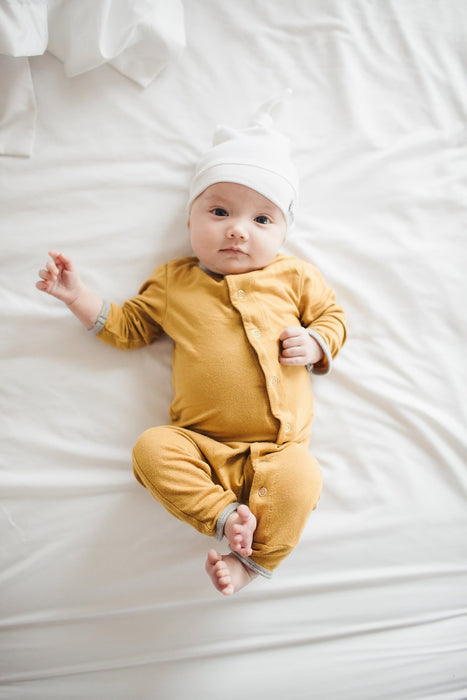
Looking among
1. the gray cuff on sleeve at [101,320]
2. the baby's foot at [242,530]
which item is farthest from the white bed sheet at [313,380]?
the baby's foot at [242,530]

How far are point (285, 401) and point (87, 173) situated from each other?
71 cm

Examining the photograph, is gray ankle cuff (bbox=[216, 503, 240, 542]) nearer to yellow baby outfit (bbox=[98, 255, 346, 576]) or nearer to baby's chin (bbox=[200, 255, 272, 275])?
yellow baby outfit (bbox=[98, 255, 346, 576])

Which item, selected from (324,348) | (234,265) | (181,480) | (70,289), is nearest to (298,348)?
(324,348)

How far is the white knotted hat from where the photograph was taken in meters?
1.02

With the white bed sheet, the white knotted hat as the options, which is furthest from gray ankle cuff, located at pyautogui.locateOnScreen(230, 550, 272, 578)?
the white knotted hat

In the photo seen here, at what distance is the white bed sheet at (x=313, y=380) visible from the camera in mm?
990

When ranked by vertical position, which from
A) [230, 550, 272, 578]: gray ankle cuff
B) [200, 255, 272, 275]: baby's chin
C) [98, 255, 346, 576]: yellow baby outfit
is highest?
[200, 255, 272, 275]: baby's chin

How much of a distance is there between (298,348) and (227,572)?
0.44 metres

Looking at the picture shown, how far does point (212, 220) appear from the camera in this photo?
3.39 ft

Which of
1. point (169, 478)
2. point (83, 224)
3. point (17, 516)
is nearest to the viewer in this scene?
point (169, 478)

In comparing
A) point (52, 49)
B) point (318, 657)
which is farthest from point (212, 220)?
point (318, 657)

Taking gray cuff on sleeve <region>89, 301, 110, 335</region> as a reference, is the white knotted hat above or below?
above

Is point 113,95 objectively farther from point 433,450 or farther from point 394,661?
point 394,661

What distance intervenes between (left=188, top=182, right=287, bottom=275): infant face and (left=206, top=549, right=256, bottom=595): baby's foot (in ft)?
1.90
